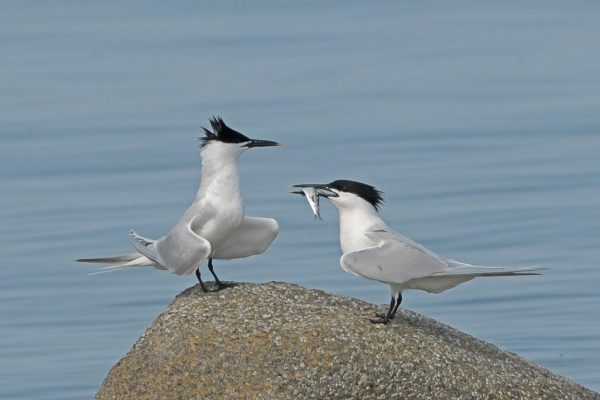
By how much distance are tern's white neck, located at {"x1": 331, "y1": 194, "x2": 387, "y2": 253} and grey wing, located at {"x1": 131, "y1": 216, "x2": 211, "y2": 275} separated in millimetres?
831

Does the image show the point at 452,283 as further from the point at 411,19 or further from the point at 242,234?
the point at 411,19

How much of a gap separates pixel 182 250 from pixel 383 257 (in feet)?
4.08

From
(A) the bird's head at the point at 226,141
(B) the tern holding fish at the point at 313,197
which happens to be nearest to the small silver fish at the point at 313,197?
(B) the tern holding fish at the point at 313,197

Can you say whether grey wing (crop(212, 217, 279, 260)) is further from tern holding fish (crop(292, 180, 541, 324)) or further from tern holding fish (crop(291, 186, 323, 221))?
tern holding fish (crop(292, 180, 541, 324))

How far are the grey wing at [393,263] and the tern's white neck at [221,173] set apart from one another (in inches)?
39.1

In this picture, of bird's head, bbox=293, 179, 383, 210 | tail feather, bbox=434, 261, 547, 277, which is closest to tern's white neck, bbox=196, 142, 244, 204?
bird's head, bbox=293, 179, 383, 210

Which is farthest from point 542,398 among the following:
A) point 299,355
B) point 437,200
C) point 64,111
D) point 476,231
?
point 64,111

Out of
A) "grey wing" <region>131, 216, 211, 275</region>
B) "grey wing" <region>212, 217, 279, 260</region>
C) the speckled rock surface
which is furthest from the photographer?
"grey wing" <region>212, 217, 279, 260</region>

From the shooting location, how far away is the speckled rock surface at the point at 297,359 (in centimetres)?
941

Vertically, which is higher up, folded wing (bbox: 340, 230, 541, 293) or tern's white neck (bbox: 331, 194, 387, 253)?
tern's white neck (bbox: 331, 194, 387, 253)

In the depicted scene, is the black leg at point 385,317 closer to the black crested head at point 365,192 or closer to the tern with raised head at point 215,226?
the black crested head at point 365,192

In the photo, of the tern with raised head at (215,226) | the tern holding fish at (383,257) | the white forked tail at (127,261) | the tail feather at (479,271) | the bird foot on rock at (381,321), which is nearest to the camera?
the tail feather at (479,271)

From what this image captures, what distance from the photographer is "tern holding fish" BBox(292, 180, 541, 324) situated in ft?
32.8

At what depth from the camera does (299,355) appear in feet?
31.0
